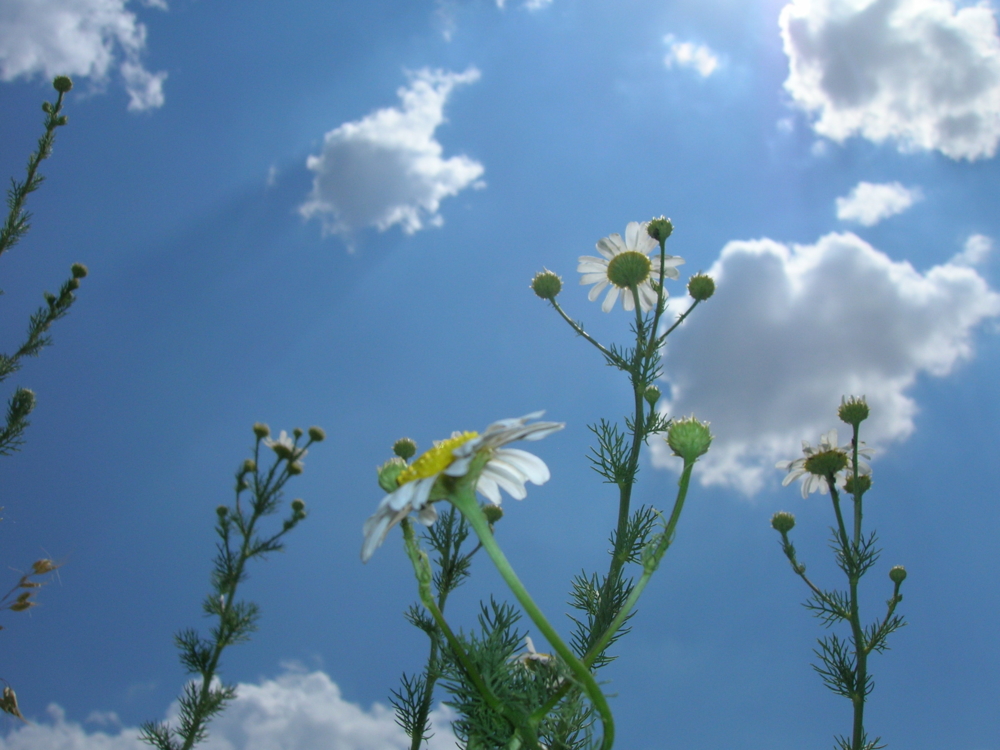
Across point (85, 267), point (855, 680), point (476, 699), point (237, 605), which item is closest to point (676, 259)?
point (855, 680)

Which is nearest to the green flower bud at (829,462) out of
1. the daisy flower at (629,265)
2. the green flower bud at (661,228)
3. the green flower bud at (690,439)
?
the daisy flower at (629,265)

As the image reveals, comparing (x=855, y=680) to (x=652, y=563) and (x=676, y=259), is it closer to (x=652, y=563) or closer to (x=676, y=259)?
(x=676, y=259)

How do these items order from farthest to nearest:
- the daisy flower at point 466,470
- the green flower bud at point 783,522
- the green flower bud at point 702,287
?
the green flower bud at point 783,522 < the green flower bud at point 702,287 < the daisy flower at point 466,470

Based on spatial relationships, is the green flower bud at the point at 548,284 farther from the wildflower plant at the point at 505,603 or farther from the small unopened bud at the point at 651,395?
the wildflower plant at the point at 505,603

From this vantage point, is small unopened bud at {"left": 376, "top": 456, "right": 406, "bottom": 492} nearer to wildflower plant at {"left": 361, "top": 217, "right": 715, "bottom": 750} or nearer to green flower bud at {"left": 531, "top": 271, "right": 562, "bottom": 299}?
wildflower plant at {"left": 361, "top": 217, "right": 715, "bottom": 750}

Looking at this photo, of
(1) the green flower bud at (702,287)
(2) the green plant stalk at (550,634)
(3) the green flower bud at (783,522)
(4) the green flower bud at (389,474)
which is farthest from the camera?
(3) the green flower bud at (783,522)

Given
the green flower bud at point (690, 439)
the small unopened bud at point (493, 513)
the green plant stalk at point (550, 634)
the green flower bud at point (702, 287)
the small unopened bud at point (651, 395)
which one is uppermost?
the green flower bud at point (702, 287)

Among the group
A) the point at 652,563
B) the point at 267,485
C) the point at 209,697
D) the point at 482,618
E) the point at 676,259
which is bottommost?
the point at 209,697
